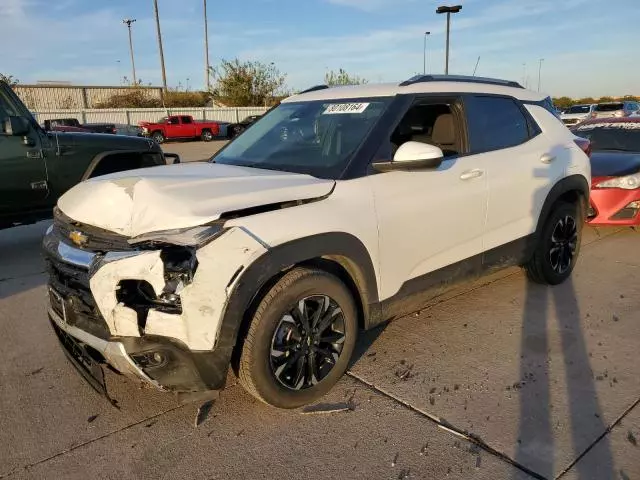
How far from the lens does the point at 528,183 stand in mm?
4184

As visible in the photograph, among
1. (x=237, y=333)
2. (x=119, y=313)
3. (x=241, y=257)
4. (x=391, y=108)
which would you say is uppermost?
(x=391, y=108)

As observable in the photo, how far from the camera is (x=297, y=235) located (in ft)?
8.79

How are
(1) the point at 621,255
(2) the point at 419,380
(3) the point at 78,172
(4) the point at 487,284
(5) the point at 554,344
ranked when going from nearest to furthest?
(2) the point at 419,380, (5) the point at 554,344, (4) the point at 487,284, (1) the point at 621,255, (3) the point at 78,172

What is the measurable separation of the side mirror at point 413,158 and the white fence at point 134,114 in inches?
1312

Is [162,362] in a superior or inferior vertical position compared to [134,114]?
inferior

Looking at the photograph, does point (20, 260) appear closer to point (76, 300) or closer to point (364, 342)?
point (76, 300)

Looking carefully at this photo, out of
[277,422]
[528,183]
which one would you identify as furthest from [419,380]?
[528,183]

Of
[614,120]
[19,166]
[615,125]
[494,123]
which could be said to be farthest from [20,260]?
[614,120]

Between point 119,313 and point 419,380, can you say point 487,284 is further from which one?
point 119,313

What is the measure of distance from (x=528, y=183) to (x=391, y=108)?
1.50 metres

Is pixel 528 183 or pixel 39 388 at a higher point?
pixel 528 183

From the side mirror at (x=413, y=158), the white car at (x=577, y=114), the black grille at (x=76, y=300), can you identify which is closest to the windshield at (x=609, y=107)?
the white car at (x=577, y=114)

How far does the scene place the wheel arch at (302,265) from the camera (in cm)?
247

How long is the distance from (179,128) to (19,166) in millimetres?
28131
